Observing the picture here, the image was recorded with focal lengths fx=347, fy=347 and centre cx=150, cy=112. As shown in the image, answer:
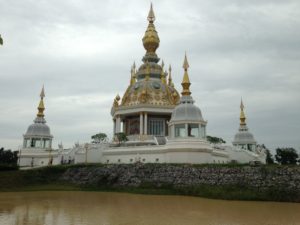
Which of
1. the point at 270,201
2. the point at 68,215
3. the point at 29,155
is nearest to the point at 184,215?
the point at 68,215

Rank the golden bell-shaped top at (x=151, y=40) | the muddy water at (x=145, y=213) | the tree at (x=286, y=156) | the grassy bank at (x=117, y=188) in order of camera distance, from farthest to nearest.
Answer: the golden bell-shaped top at (x=151, y=40) < the tree at (x=286, y=156) < the grassy bank at (x=117, y=188) < the muddy water at (x=145, y=213)

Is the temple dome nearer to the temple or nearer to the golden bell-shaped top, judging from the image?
the temple

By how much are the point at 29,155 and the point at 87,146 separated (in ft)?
44.7

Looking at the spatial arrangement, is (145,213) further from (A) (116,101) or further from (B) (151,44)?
(B) (151,44)

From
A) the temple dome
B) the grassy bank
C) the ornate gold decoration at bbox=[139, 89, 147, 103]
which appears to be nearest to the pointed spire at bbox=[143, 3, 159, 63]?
the temple dome

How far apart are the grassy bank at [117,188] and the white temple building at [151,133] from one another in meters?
4.87

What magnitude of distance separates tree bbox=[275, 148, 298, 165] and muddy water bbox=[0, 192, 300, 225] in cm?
3011

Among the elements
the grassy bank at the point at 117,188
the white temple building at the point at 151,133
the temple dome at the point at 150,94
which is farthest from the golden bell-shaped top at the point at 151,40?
the grassy bank at the point at 117,188

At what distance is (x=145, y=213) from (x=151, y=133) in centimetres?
3069

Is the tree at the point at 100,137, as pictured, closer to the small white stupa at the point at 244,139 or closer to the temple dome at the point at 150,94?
the temple dome at the point at 150,94

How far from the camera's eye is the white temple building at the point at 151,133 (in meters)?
38.3

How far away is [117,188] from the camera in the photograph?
34625 mm

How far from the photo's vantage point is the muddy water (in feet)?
58.6

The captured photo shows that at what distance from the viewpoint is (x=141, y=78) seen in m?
57.1
